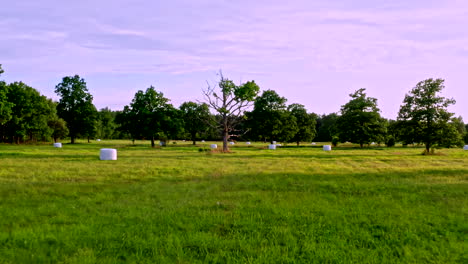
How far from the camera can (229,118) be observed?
4403 centimetres

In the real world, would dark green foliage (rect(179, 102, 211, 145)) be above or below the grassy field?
above

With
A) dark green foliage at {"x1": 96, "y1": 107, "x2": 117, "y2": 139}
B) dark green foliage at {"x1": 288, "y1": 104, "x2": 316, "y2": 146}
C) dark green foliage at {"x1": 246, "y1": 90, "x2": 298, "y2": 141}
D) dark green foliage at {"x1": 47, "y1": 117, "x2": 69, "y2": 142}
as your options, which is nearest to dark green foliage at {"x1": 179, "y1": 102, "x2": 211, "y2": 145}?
dark green foliage at {"x1": 246, "y1": 90, "x2": 298, "y2": 141}

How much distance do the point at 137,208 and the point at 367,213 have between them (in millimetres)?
6338

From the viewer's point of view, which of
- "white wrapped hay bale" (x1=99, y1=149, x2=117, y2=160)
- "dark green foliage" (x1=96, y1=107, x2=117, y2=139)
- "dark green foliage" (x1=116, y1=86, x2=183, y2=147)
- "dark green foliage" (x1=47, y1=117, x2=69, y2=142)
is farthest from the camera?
"dark green foliage" (x1=96, y1=107, x2=117, y2=139)

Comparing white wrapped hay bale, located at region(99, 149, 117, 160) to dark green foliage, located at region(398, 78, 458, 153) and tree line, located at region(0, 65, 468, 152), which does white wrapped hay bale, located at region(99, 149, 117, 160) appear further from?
dark green foliage, located at region(398, 78, 458, 153)

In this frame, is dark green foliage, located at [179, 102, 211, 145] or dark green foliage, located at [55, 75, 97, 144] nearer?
dark green foliage, located at [55, 75, 97, 144]

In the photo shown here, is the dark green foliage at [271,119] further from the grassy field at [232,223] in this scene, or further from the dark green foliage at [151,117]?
the grassy field at [232,223]

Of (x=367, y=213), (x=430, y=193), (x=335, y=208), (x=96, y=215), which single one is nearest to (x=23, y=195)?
(x=96, y=215)

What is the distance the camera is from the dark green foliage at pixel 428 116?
128 ft

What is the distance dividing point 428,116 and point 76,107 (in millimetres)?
64752

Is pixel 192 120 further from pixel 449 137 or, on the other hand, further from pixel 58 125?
pixel 449 137

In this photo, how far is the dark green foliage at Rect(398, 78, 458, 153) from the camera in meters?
38.9

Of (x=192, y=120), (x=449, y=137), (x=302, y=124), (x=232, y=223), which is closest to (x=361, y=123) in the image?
(x=302, y=124)

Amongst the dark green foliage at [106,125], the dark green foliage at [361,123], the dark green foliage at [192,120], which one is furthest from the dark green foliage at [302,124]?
the dark green foliage at [106,125]
